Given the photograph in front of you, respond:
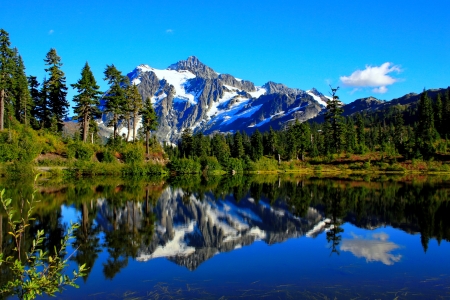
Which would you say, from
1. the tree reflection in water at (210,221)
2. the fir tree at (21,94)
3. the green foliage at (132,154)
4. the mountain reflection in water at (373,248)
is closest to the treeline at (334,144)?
the green foliage at (132,154)

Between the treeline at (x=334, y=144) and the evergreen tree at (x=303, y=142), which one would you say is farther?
the evergreen tree at (x=303, y=142)

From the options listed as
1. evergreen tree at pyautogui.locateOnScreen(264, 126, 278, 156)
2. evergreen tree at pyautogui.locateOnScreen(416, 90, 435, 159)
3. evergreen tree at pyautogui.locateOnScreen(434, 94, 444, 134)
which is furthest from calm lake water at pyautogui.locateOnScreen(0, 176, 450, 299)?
evergreen tree at pyautogui.locateOnScreen(434, 94, 444, 134)

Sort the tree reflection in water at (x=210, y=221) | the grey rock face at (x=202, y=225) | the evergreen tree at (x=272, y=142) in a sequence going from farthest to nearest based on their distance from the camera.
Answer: the evergreen tree at (x=272, y=142)
the grey rock face at (x=202, y=225)
the tree reflection in water at (x=210, y=221)

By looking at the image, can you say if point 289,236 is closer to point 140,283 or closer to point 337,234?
point 337,234

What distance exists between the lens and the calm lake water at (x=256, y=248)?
430 inches

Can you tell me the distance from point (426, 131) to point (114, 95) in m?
81.9

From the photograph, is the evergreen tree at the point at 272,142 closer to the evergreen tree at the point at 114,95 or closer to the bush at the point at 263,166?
the bush at the point at 263,166

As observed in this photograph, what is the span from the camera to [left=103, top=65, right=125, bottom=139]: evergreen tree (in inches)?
2525

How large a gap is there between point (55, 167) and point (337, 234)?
50.0 metres

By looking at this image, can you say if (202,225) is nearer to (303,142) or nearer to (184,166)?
(184,166)

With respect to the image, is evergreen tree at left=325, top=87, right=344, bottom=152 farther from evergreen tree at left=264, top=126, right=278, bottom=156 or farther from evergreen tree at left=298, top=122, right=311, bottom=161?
evergreen tree at left=264, top=126, right=278, bottom=156

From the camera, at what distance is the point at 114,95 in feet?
215

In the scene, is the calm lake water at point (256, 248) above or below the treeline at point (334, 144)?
below

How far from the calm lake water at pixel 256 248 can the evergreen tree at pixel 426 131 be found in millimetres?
58421
